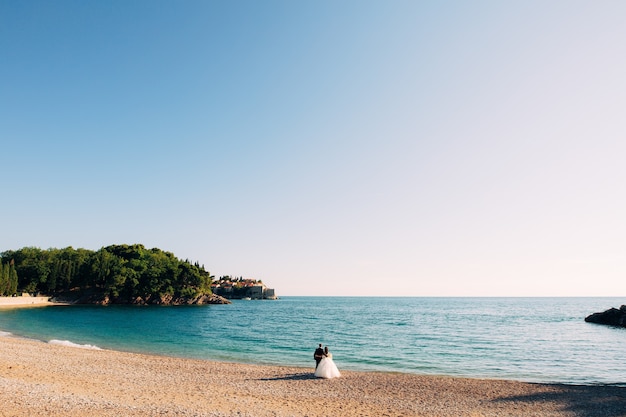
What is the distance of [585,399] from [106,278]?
15900cm

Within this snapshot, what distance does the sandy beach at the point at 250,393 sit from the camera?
54.6 feet

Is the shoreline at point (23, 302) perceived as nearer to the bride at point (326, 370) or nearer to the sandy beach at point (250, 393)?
the sandy beach at point (250, 393)

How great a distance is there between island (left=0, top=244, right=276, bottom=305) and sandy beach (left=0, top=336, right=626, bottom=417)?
420ft

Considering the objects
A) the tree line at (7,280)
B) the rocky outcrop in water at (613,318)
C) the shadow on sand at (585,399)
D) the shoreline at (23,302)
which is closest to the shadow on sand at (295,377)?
the shadow on sand at (585,399)

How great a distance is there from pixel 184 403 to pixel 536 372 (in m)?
29.7

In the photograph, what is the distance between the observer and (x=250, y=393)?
21.0 m

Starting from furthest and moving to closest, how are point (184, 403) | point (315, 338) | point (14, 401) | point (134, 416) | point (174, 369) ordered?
point (315, 338), point (174, 369), point (184, 403), point (14, 401), point (134, 416)

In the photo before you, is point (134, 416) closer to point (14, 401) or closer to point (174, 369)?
point (14, 401)

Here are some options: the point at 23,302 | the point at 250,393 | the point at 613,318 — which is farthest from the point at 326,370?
the point at 23,302

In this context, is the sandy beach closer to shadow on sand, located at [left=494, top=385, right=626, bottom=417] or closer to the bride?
shadow on sand, located at [left=494, top=385, right=626, bottom=417]

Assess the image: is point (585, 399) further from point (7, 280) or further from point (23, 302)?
point (7, 280)

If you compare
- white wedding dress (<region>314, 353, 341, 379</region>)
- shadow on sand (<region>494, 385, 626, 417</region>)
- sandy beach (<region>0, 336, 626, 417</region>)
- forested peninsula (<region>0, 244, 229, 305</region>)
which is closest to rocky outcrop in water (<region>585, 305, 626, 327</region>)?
shadow on sand (<region>494, 385, 626, 417</region>)

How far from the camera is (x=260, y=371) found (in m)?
29.2

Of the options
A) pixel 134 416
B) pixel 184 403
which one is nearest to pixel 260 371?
pixel 184 403
